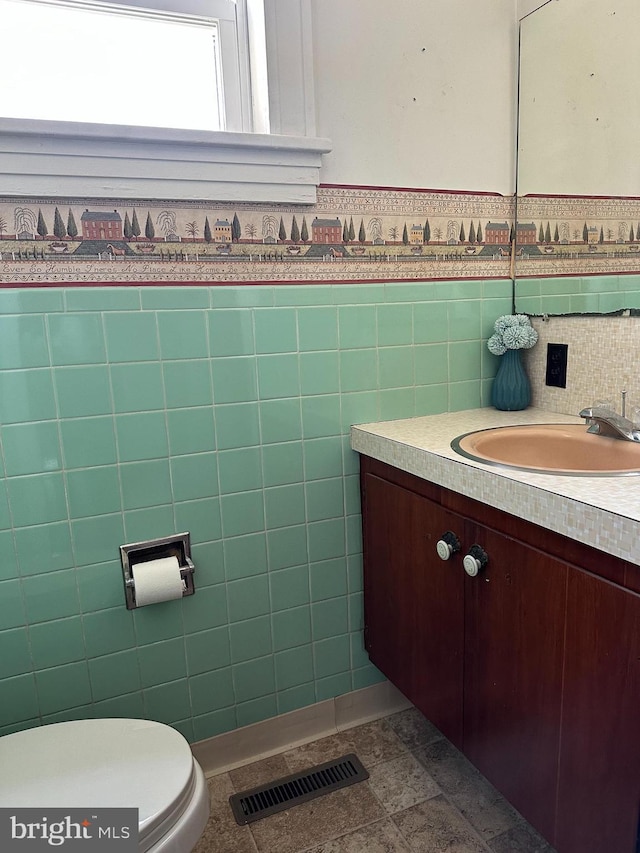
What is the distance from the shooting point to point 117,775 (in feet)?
3.10

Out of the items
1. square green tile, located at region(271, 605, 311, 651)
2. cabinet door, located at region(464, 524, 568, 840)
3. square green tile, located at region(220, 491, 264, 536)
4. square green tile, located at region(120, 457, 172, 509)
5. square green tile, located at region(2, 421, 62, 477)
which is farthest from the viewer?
square green tile, located at region(271, 605, 311, 651)

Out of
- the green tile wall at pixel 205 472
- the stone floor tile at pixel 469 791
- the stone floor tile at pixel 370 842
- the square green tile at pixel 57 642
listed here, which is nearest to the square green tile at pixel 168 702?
the green tile wall at pixel 205 472

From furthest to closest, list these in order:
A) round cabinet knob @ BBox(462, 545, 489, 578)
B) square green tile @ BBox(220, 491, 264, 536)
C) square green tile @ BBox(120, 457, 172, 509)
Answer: square green tile @ BBox(220, 491, 264, 536), square green tile @ BBox(120, 457, 172, 509), round cabinet knob @ BBox(462, 545, 489, 578)

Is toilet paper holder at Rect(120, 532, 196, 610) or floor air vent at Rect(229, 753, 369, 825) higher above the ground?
toilet paper holder at Rect(120, 532, 196, 610)

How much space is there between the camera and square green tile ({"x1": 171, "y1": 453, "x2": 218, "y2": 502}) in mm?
1359

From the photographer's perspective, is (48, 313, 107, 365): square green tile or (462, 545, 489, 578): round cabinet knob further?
(48, 313, 107, 365): square green tile

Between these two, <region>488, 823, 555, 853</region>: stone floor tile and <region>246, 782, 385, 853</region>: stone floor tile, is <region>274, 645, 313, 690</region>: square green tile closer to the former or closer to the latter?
<region>246, 782, 385, 853</region>: stone floor tile

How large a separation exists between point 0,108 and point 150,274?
1.51 feet

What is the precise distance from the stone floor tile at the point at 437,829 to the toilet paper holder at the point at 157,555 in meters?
0.74

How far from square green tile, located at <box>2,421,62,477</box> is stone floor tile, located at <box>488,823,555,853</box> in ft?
4.21

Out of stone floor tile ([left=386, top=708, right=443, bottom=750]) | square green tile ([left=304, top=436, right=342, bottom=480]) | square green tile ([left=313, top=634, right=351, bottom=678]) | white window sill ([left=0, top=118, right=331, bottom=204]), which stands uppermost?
white window sill ([left=0, top=118, right=331, bottom=204])

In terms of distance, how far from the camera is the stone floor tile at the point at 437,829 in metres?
1.27

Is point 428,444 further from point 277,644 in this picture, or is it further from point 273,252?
point 277,644

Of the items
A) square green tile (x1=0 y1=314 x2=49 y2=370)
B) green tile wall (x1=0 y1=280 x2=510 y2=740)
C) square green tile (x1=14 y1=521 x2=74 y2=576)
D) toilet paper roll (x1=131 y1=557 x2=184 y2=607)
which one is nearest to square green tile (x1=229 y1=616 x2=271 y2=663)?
green tile wall (x1=0 y1=280 x2=510 y2=740)
